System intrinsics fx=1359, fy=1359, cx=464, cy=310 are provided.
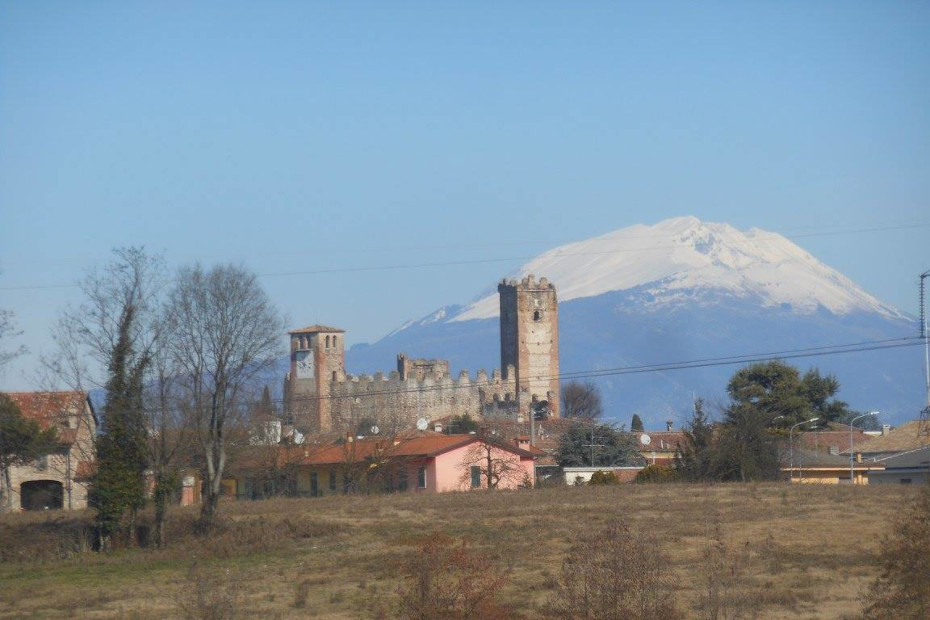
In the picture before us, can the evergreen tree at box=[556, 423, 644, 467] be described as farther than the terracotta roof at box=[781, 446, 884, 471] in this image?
Yes

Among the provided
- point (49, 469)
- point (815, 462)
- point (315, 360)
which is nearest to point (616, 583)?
point (49, 469)

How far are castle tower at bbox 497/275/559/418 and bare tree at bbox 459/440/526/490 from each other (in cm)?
5492

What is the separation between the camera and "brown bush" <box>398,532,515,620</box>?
1670cm

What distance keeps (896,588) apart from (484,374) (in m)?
85.6

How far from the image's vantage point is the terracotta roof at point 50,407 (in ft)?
139

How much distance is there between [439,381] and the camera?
3878 inches

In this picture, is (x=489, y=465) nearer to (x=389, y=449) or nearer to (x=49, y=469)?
(x=389, y=449)

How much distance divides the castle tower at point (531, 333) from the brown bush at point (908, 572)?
8794 centimetres

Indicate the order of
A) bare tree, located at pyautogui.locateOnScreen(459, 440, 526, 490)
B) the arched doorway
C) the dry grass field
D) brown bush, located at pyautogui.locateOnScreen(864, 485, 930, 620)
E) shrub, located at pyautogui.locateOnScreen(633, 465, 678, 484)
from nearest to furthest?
brown bush, located at pyautogui.locateOnScreen(864, 485, 930, 620), the dry grass field, shrub, located at pyautogui.locateOnScreen(633, 465, 678, 484), the arched doorway, bare tree, located at pyautogui.locateOnScreen(459, 440, 526, 490)

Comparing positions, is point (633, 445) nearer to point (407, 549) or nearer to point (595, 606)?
point (407, 549)

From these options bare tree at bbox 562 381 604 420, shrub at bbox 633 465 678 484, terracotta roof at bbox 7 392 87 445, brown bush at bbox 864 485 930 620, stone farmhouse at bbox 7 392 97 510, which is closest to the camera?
brown bush at bbox 864 485 930 620

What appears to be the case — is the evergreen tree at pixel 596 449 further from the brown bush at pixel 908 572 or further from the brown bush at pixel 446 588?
the brown bush at pixel 908 572

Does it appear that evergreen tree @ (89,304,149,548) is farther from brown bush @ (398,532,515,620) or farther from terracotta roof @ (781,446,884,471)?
terracotta roof @ (781,446,884,471)

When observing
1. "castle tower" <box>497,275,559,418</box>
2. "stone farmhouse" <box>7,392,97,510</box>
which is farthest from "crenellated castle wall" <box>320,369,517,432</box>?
"stone farmhouse" <box>7,392,97,510</box>
